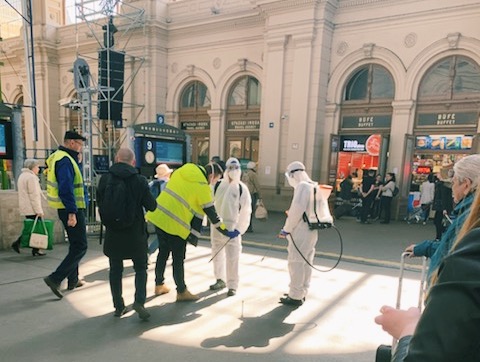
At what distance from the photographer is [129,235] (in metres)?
3.48

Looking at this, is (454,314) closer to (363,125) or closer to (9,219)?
(9,219)

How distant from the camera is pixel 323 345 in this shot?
317 centimetres

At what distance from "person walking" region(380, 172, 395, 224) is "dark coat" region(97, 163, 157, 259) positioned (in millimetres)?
8464

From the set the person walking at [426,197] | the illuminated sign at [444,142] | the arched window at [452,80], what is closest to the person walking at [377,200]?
the person walking at [426,197]

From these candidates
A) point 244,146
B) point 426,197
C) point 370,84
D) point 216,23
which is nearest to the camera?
point 426,197

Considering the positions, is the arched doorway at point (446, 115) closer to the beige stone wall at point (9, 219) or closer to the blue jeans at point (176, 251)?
the blue jeans at point (176, 251)

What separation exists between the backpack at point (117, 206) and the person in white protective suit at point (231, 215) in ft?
4.51

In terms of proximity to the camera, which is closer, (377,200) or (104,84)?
(377,200)

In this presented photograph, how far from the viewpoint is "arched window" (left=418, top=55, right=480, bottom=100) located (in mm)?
9930

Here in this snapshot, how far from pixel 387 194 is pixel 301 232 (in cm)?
709

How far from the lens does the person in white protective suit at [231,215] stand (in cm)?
442

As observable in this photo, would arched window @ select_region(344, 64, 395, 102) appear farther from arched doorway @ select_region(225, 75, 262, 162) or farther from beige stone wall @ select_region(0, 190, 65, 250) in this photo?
beige stone wall @ select_region(0, 190, 65, 250)

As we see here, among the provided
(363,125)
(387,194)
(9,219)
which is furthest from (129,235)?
(363,125)

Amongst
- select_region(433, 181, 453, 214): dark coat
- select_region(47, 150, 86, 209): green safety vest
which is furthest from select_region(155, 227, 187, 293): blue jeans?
select_region(433, 181, 453, 214): dark coat
